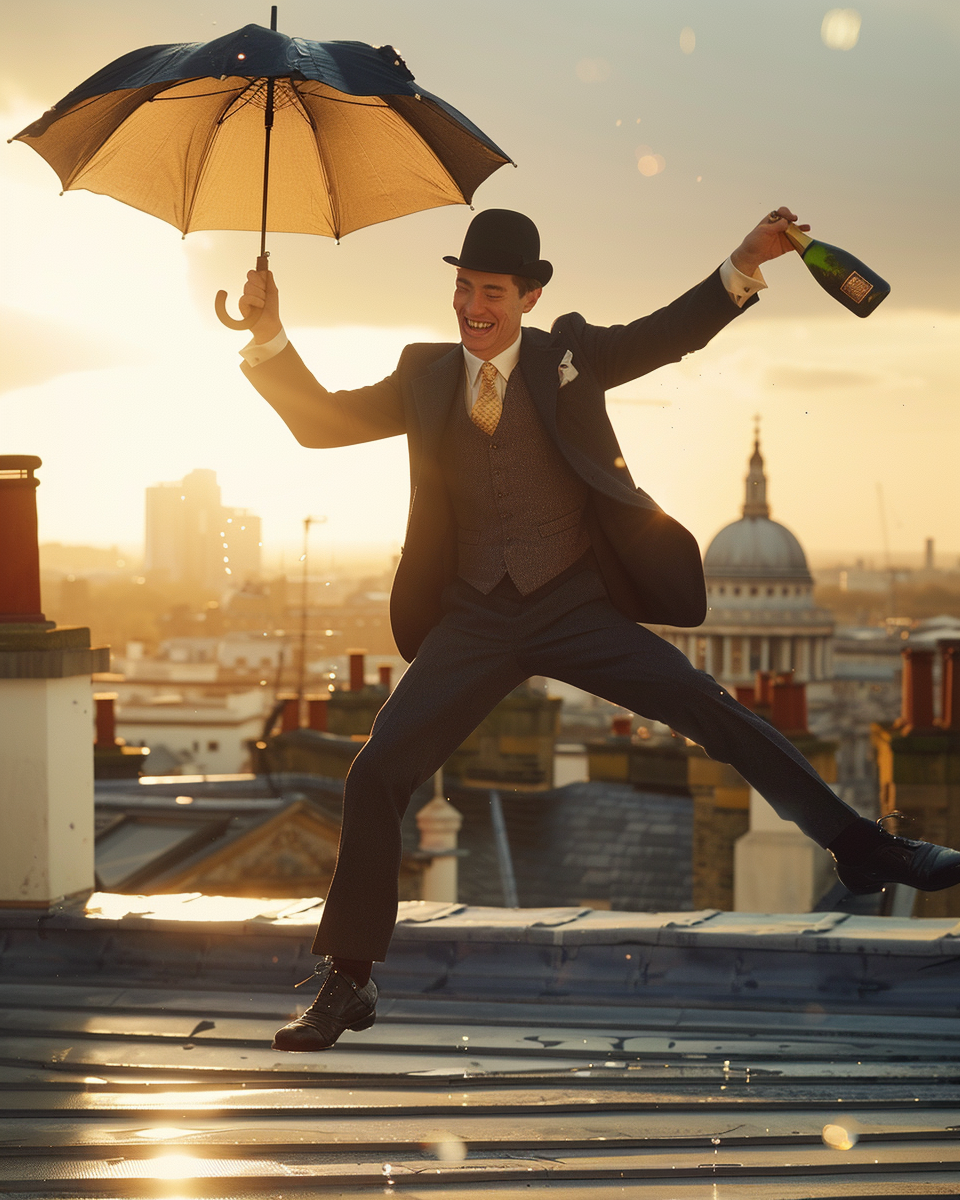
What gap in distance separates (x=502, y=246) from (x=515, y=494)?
0.60 metres

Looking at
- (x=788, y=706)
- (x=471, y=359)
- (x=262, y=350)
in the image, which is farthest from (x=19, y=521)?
(x=788, y=706)

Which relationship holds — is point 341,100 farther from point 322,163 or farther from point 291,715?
point 291,715

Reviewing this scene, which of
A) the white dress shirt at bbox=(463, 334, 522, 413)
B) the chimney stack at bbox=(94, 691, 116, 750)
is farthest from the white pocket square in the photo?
the chimney stack at bbox=(94, 691, 116, 750)

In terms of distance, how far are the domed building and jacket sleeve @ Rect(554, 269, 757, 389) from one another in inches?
3618

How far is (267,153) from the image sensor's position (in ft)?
11.9

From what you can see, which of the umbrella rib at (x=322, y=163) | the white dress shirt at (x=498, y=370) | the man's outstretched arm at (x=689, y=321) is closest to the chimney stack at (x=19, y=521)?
the umbrella rib at (x=322, y=163)

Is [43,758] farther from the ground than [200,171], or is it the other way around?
[200,171]

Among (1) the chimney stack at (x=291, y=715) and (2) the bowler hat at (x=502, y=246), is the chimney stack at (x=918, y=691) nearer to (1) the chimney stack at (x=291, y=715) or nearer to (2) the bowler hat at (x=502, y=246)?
(1) the chimney stack at (x=291, y=715)

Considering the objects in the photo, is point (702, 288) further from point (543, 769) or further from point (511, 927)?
point (543, 769)

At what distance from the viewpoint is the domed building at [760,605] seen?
97438mm

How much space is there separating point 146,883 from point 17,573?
7.94 m

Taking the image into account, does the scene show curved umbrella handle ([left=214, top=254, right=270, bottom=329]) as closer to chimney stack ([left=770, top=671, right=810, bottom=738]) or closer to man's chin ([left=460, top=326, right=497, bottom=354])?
man's chin ([left=460, top=326, right=497, bottom=354])

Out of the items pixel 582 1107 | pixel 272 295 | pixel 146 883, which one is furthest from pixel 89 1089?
pixel 146 883

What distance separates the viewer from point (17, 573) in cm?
609
